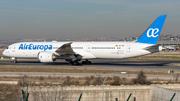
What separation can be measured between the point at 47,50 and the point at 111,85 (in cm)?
2389

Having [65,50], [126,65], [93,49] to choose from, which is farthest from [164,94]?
[65,50]

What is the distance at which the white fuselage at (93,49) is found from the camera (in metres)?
43.9

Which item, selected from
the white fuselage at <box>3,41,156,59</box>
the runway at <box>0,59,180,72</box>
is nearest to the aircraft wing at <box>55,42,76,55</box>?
the white fuselage at <box>3,41,156,59</box>

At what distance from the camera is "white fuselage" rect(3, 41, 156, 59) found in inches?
1727

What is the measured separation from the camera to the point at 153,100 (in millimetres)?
25375

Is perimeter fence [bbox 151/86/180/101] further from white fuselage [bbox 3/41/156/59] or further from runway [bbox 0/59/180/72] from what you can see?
white fuselage [bbox 3/41/156/59]

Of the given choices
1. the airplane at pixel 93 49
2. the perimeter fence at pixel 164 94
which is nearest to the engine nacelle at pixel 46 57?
the airplane at pixel 93 49

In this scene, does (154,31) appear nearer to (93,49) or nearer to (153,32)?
(153,32)

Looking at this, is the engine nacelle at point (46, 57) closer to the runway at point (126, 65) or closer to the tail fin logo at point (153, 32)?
the runway at point (126, 65)

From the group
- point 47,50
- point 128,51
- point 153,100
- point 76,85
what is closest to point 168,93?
point 153,100

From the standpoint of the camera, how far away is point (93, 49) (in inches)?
1804

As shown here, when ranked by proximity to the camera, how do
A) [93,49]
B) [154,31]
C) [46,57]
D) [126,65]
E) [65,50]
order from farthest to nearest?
[126,65] → [93,49] → [65,50] → [46,57] → [154,31]

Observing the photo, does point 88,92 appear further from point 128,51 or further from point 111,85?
point 128,51

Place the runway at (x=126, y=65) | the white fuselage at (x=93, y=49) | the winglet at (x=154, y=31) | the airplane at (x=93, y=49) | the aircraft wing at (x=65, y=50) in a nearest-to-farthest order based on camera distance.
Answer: the runway at (x=126, y=65), the winglet at (x=154, y=31), the airplane at (x=93, y=49), the white fuselage at (x=93, y=49), the aircraft wing at (x=65, y=50)
